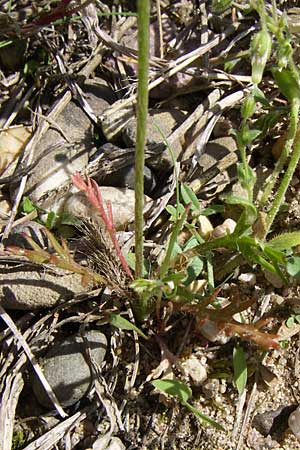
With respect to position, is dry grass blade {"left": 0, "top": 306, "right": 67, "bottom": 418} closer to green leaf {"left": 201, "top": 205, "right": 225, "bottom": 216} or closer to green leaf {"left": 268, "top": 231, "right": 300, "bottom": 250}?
green leaf {"left": 201, "top": 205, "right": 225, "bottom": 216}

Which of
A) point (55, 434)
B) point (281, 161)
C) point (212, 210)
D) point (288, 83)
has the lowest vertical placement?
point (55, 434)

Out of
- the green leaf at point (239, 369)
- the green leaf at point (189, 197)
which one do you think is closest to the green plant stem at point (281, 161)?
the green leaf at point (189, 197)

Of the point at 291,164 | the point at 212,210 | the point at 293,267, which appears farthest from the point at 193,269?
the point at 291,164

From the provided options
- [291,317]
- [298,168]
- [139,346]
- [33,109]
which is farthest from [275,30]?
[33,109]

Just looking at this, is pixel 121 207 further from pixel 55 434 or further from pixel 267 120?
pixel 55 434

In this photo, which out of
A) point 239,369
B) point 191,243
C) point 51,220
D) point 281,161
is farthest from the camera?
point 51,220

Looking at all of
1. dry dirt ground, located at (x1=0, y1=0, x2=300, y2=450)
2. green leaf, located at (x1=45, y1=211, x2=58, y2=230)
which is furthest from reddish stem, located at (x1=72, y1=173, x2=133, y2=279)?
green leaf, located at (x1=45, y1=211, x2=58, y2=230)

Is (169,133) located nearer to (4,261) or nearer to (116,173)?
(116,173)
